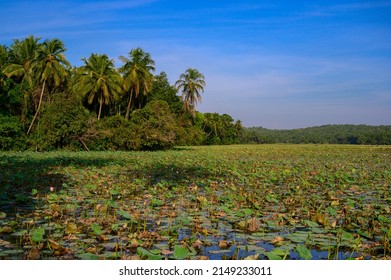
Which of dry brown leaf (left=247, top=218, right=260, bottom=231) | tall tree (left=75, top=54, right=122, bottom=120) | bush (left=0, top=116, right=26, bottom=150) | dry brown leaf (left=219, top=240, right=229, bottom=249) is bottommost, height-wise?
dry brown leaf (left=219, top=240, right=229, bottom=249)

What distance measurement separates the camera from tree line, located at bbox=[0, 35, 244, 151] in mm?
28875

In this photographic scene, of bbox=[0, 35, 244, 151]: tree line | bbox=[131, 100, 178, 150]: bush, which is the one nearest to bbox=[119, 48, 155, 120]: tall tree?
bbox=[0, 35, 244, 151]: tree line

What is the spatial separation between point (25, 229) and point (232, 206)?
3.52 m

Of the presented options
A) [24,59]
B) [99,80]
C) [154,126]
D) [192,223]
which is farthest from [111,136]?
[192,223]

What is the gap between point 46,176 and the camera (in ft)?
39.2

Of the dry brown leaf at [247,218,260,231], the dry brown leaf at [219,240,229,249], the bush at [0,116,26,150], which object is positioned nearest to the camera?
the dry brown leaf at [219,240,229,249]

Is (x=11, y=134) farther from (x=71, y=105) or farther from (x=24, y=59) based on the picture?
(x=24, y=59)

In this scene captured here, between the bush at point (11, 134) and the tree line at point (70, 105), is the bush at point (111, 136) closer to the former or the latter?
the tree line at point (70, 105)

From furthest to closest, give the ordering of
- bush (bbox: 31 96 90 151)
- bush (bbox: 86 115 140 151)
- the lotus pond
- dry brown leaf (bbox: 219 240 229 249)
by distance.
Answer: bush (bbox: 86 115 140 151) < bush (bbox: 31 96 90 151) < dry brown leaf (bbox: 219 240 229 249) < the lotus pond

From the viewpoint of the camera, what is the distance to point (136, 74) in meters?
37.7

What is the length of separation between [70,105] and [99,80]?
6.72 metres

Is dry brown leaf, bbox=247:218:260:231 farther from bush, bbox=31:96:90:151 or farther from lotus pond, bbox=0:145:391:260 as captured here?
bush, bbox=31:96:90:151

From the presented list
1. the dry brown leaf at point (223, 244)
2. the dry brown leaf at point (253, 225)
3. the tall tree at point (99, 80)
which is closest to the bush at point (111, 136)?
the tall tree at point (99, 80)
